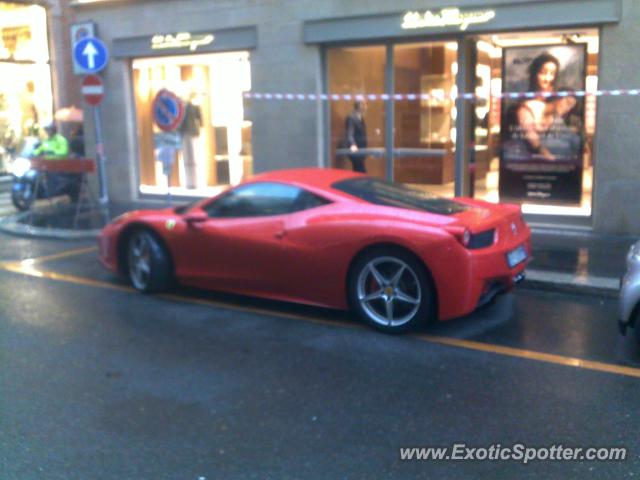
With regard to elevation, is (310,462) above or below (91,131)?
below

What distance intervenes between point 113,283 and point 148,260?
0.93 metres

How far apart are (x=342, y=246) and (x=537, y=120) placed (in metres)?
5.90

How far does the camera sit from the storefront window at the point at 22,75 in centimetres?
1989

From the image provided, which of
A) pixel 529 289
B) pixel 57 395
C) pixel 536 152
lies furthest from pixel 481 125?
pixel 57 395

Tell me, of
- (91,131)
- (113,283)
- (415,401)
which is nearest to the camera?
(415,401)

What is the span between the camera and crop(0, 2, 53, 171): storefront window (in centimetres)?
1989

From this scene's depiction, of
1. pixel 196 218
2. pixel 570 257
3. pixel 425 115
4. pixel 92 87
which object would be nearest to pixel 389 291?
pixel 196 218

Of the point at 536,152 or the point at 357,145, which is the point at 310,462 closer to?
the point at 536,152

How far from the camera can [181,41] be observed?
14094 millimetres

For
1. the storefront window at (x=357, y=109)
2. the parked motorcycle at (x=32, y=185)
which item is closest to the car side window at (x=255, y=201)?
the storefront window at (x=357, y=109)

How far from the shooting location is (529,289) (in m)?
7.96

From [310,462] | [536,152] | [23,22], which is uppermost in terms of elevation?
[23,22]
